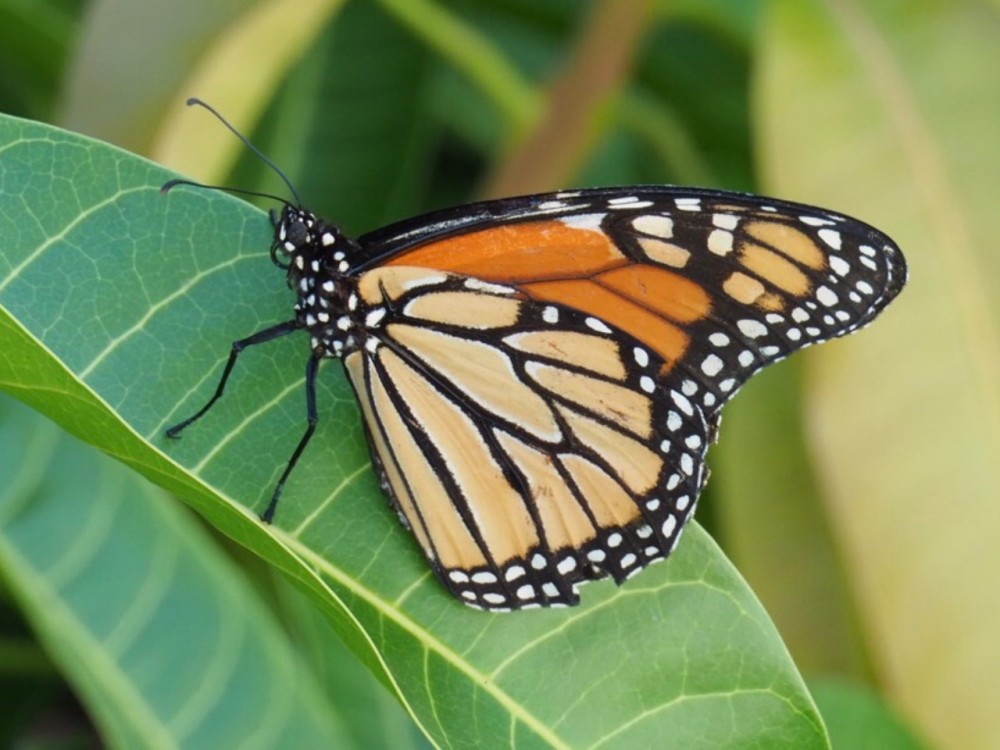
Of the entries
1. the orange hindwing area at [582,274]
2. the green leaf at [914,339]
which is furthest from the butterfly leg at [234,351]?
the green leaf at [914,339]

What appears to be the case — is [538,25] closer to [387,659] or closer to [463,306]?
[463,306]

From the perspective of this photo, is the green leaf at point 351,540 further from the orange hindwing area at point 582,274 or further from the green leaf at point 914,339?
the green leaf at point 914,339

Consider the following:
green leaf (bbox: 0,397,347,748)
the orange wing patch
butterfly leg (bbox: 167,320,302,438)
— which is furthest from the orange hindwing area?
green leaf (bbox: 0,397,347,748)

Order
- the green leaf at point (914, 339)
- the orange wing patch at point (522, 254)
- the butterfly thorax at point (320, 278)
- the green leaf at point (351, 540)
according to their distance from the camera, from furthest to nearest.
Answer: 1. the green leaf at point (914, 339)
2. the orange wing patch at point (522, 254)
3. the butterfly thorax at point (320, 278)
4. the green leaf at point (351, 540)

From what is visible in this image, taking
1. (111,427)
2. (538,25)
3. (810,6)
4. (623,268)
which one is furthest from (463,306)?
(538,25)

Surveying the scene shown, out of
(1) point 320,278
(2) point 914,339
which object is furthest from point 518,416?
(2) point 914,339

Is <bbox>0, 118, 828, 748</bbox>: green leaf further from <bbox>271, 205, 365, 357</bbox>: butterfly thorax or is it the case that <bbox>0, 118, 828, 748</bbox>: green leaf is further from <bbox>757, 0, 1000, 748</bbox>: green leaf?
<bbox>757, 0, 1000, 748</bbox>: green leaf
